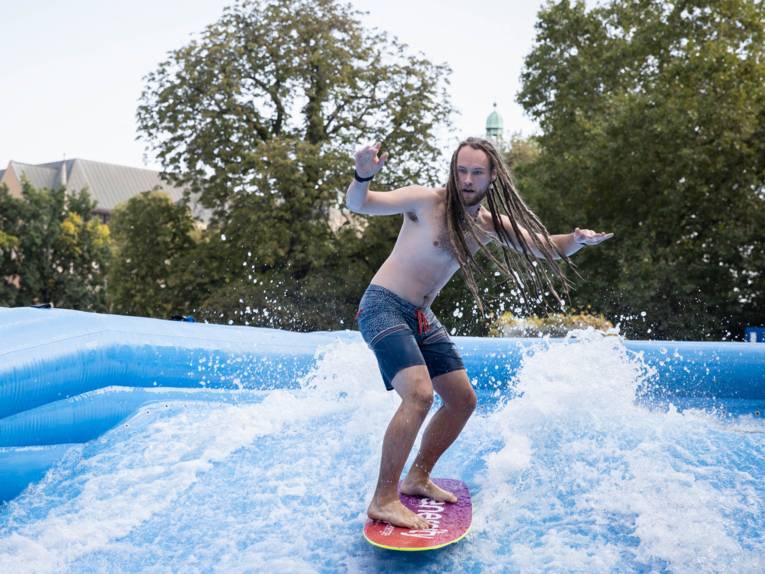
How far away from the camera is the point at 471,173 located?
10.9ft

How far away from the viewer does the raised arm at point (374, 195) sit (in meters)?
2.98

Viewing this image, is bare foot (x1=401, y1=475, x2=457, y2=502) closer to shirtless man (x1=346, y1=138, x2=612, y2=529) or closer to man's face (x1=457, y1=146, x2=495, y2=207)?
shirtless man (x1=346, y1=138, x2=612, y2=529)

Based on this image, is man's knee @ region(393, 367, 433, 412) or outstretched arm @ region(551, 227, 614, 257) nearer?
man's knee @ region(393, 367, 433, 412)

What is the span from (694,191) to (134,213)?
515 inches

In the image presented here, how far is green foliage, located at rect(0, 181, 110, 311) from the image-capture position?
34000 millimetres

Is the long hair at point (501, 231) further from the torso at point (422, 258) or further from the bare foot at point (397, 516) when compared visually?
the bare foot at point (397, 516)

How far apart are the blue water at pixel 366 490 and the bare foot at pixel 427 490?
0.54 feet

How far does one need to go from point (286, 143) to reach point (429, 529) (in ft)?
51.8

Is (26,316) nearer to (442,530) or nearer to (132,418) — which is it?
(132,418)

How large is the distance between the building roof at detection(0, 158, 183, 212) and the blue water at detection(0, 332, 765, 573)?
5371 centimetres

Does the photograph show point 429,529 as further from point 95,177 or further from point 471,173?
point 95,177

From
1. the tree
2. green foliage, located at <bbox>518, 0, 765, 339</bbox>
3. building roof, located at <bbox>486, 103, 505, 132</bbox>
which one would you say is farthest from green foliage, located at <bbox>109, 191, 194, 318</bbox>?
building roof, located at <bbox>486, 103, 505, 132</bbox>

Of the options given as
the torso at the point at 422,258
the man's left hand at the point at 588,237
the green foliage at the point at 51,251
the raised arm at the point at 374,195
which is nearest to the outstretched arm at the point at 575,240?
the man's left hand at the point at 588,237

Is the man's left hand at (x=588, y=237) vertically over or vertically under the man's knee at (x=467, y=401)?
over
